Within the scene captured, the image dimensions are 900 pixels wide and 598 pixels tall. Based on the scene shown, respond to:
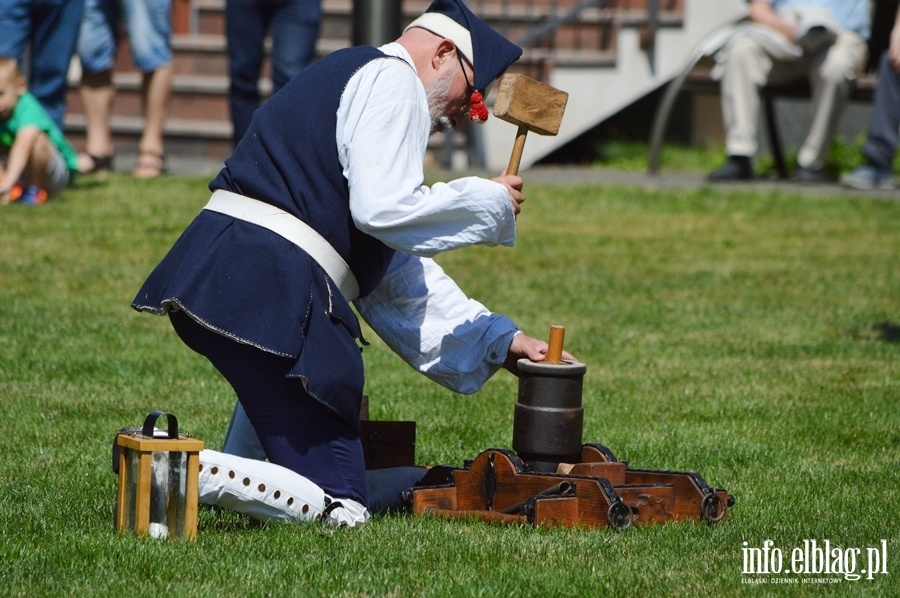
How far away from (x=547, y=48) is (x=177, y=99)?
3.24m

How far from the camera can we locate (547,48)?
13.1 meters

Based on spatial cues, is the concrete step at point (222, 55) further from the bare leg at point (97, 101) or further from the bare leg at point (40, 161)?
the bare leg at point (40, 161)

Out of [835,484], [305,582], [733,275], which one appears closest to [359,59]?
[305,582]

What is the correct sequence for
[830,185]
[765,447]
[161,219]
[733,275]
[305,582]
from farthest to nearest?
[830,185], [161,219], [733,275], [765,447], [305,582]

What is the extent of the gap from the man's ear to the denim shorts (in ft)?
22.3

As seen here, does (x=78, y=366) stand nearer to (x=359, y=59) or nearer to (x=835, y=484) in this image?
(x=359, y=59)

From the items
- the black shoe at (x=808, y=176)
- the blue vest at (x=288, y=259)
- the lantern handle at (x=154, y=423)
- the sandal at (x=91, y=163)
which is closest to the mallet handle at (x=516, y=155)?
the blue vest at (x=288, y=259)

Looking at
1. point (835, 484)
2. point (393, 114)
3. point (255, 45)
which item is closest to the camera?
point (393, 114)

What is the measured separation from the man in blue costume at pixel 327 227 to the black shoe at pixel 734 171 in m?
7.66

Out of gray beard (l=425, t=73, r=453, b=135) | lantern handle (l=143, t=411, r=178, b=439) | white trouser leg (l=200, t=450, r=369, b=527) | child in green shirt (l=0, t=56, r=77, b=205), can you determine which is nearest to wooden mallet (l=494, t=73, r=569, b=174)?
gray beard (l=425, t=73, r=453, b=135)

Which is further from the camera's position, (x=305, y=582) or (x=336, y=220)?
(x=336, y=220)

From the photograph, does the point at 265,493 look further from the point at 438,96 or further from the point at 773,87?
the point at 773,87

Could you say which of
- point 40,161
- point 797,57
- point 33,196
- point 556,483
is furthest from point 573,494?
point 797,57

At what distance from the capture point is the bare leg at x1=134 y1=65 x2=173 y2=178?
10.6 metres
